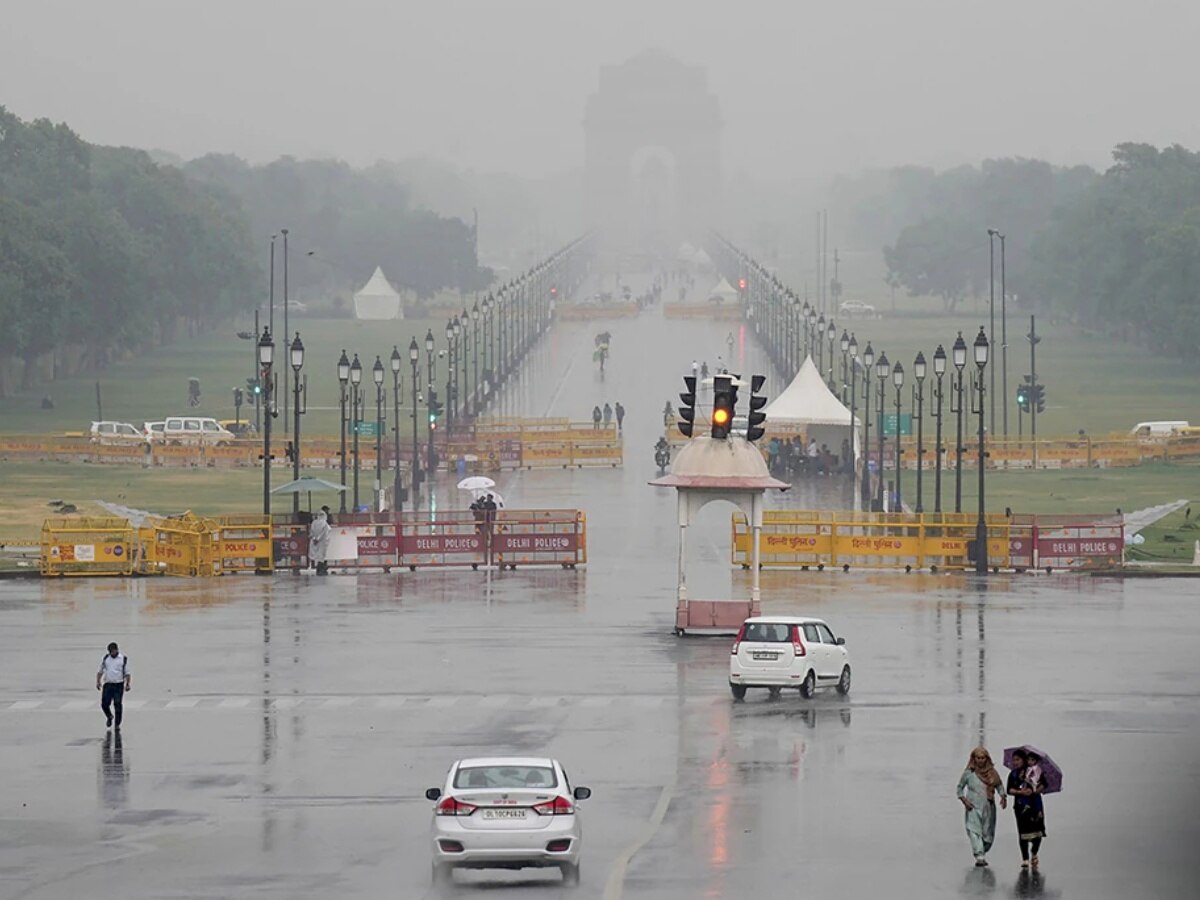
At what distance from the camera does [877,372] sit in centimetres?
9062

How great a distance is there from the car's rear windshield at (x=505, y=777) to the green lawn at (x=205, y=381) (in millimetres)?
81537

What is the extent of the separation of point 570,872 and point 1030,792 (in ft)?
14.1

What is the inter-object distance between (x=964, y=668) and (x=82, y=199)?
114 metres

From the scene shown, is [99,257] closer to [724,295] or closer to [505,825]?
[724,295]

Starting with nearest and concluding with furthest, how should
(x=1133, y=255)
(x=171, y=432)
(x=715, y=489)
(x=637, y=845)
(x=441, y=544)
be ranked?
(x=637, y=845)
(x=715, y=489)
(x=441, y=544)
(x=171, y=432)
(x=1133, y=255)

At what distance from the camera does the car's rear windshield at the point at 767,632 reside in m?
36.7

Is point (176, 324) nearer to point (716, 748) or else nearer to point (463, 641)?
point (463, 641)

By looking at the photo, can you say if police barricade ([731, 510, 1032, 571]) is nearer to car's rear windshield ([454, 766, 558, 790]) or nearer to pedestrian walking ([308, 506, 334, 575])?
pedestrian walking ([308, 506, 334, 575])

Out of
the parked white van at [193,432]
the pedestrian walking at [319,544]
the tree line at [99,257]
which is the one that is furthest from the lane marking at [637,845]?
the tree line at [99,257]

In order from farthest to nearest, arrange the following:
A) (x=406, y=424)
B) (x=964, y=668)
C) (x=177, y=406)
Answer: (x=177, y=406) < (x=406, y=424) < (x=964, y=668)

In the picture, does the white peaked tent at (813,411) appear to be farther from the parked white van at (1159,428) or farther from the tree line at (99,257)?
the tree line at (99,257)

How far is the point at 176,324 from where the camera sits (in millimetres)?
180250

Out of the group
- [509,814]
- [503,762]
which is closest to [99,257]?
[503,762]

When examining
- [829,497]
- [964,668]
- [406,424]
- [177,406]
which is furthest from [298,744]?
[177,406]
